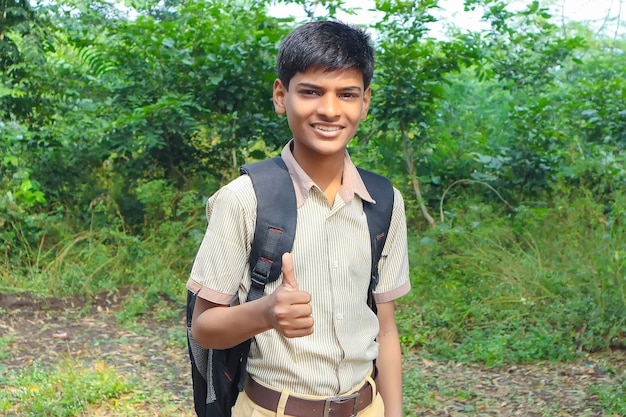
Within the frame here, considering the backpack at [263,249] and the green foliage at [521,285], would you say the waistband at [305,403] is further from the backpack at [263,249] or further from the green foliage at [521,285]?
the green foliage at [521,285]

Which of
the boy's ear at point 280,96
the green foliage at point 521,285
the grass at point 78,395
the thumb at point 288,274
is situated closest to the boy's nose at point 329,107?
the boy's ear at point 280,96

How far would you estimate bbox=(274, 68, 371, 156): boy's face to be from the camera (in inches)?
69.2

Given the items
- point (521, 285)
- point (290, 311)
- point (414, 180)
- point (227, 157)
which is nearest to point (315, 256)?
point (290, 311)

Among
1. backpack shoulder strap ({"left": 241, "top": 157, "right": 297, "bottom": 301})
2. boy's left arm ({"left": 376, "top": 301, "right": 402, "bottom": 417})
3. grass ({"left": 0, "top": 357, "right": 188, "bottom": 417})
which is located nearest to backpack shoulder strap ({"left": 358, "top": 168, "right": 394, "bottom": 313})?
boy's left arm ({"left": 376, "top": 301, "right": 402, "bottom": 417})

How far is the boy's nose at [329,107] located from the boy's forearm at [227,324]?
0.45 m

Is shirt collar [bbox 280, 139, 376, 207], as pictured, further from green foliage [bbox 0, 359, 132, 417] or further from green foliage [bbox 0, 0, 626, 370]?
green foliage [bbox 0, 0, 626, 370]

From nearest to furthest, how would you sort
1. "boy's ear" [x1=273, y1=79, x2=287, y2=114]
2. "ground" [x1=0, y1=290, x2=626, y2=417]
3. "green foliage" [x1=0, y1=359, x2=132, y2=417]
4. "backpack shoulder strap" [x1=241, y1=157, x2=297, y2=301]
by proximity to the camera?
"backpack shoulder strap" [x1=241, y1=157, x2=297, y2=301] → "boy's ear" [x1=273, y1=79, x2=287, y2=114] → "green foliage" [x1=0, y1=359, x2=132, y2=417] → "ground" [x1=0, y1=290, x2=626, y2=417]

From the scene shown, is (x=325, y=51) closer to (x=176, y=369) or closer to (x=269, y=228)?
(x=269, y=228)

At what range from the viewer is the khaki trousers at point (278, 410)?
1685mm

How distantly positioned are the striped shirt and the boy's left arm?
121 millimetres

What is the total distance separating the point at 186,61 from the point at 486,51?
123 inches

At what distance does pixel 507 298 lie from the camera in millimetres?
5785

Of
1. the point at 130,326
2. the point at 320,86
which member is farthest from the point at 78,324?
the point at 320,86

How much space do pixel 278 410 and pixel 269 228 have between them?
1.24 feet
